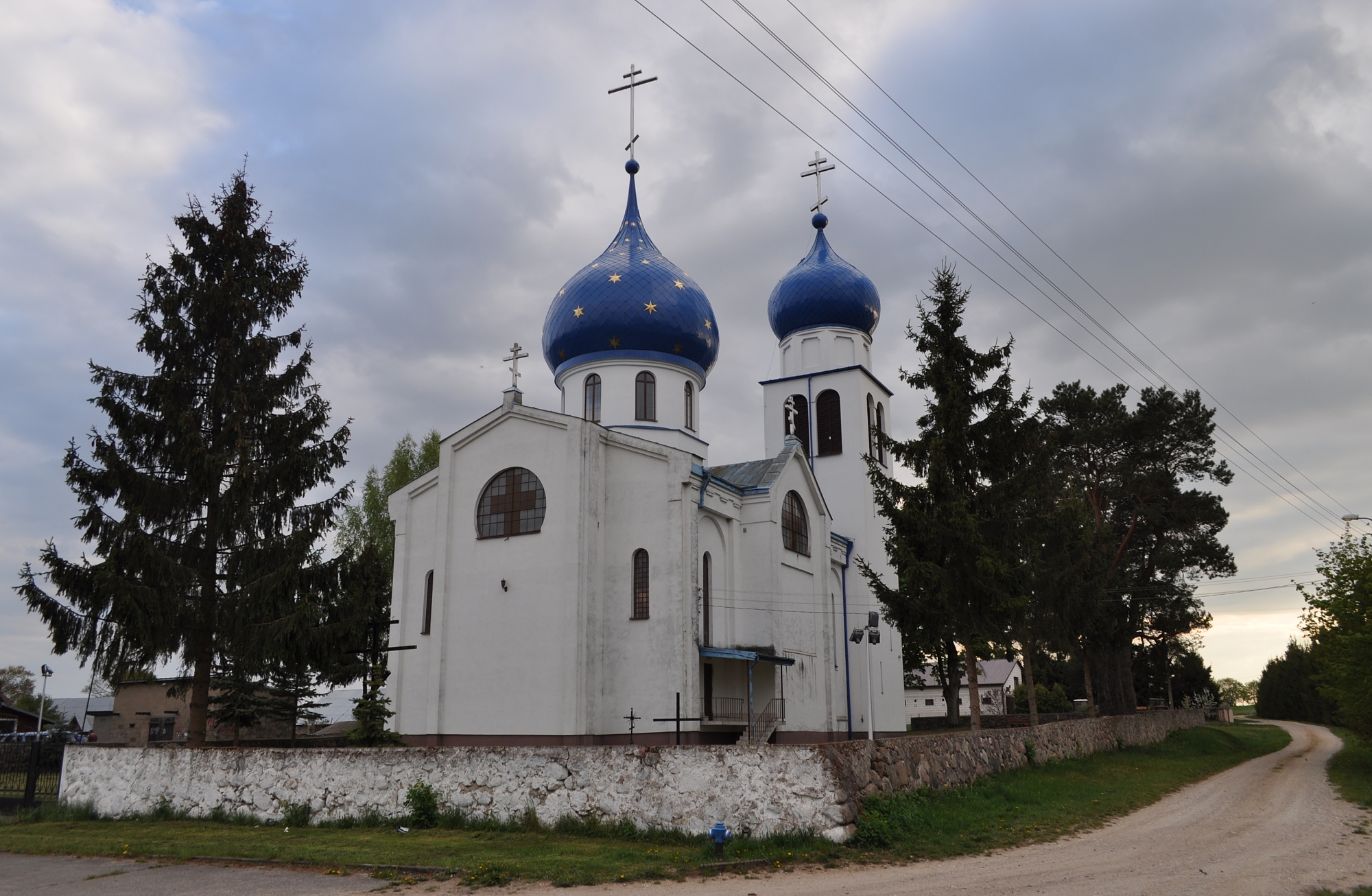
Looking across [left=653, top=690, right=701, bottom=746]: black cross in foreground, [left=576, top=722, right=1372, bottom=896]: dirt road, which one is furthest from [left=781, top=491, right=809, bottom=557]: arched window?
[left=576, top=722, right=1372, bottom=896]: dirt road

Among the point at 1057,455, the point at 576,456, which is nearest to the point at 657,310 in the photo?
the point at 576,456

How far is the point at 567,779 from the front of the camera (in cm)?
1178

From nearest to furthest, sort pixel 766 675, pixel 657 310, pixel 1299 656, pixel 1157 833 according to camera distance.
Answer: pixel 1157 833 < pixel 766 675 < pixel 657 310 < pixel 1299 656

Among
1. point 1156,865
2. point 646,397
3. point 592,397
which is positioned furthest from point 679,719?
point 592,397

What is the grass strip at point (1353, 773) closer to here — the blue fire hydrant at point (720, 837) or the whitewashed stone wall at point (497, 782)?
the whitewashed stone wall at point (497, 782)

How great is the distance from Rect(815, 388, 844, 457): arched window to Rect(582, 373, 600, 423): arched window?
8872mm

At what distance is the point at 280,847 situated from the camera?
11.1 meters

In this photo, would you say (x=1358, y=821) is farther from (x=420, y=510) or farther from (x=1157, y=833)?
(x=420, y=510)

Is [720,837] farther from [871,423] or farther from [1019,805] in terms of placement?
[871,423]

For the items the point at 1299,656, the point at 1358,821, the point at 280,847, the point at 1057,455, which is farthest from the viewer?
the point at 1299,656

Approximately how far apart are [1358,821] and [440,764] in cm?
1273

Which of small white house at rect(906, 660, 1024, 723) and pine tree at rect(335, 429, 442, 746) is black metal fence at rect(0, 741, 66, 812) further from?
small white house at rect(906, 660, 1024, 723)

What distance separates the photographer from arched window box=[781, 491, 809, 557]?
80.0ft

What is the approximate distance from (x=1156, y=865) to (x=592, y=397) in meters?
19.4
